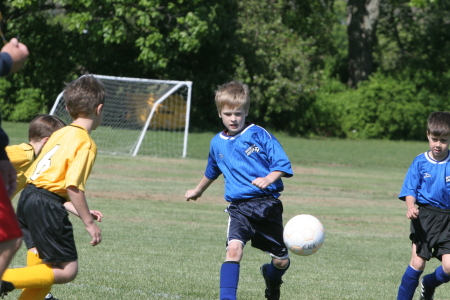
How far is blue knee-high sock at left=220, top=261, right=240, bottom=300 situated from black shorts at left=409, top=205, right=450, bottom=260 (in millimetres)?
1573

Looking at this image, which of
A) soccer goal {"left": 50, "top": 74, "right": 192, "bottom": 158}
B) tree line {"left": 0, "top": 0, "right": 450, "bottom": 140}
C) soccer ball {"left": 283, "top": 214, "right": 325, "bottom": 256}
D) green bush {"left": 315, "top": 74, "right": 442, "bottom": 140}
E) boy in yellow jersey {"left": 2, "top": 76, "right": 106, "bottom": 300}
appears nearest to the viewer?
boy in yellow jersey {"left": 2, "top": 76, "right": 106, "bottom": 300}

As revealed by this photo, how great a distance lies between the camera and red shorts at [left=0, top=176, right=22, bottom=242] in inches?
131

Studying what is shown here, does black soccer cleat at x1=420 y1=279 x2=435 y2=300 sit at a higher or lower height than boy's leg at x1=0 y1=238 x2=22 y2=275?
lower

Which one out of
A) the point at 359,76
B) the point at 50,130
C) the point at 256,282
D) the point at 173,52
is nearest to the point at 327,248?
the point at 256,282

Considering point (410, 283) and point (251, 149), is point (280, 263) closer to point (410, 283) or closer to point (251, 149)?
point (251, 149)

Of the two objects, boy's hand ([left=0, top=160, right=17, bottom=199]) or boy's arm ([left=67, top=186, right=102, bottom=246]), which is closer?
boy's hand ([left=0, top=160, right=17, bottom=199])

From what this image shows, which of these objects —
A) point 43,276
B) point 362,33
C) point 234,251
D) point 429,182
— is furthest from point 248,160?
point 362,33

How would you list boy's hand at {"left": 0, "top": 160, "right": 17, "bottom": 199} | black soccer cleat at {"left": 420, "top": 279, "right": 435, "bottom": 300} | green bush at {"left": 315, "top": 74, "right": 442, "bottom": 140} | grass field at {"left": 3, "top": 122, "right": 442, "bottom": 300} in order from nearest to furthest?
boy's hand at {"left": 0, "top": 160, "right": 17, "bottom": 199} < black soccer cleat at {"left": 420, "top": 279, "right": 435, "bottom": 300} < grass field at {"left": 3, "top": 122, "right": 442, "bottom": 300} < green bush at {"left": 315, "top": 74, "right": 442, "bottom": 140}

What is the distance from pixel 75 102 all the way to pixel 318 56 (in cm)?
3304

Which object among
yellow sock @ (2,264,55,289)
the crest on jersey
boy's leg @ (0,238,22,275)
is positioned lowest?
yellow sock @ (2,264,55,289)

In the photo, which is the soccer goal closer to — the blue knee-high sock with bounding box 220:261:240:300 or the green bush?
the green bush

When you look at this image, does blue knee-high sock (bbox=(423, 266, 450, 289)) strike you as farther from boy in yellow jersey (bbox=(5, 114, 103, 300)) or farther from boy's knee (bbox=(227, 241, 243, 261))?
boy in yellow jersey (bbox=(5, 114, 103, 300))

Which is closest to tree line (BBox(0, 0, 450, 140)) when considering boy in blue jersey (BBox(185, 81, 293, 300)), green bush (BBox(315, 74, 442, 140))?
green bush (BBox(315, 74, 442, 140))

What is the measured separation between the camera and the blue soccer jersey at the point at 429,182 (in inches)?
220
